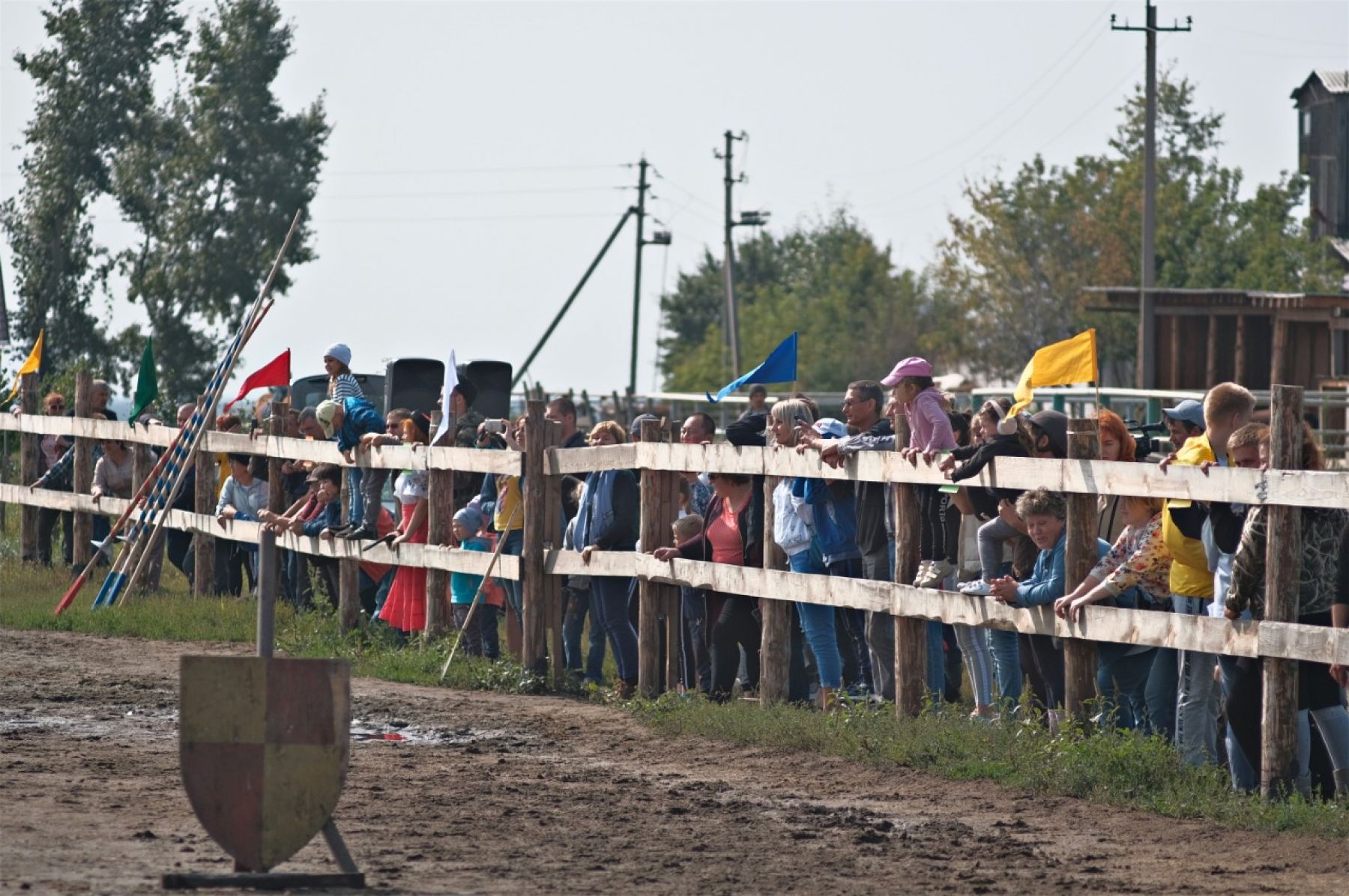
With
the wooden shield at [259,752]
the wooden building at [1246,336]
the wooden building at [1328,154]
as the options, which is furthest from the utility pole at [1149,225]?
the wooden shield at [259,752]

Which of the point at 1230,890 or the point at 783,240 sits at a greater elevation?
the point at 783,240

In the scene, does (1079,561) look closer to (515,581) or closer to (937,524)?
(937,524)

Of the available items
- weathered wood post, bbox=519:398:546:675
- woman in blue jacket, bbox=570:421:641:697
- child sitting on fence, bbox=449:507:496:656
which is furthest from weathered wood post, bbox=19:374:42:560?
woman in blue jacket, bbox=570:421:641:697

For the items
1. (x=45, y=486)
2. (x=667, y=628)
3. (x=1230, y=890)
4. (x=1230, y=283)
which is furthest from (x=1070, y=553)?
(x=1230, y=283)

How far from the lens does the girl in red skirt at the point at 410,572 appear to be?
1532 centimetres

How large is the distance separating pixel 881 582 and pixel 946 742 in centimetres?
111

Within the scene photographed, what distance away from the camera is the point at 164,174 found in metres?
47.3

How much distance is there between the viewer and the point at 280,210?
47.8 metres

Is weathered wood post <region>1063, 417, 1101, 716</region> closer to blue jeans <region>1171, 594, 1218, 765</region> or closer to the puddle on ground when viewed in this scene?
blue jeans <region>1171, 594, 1218, 765</region>

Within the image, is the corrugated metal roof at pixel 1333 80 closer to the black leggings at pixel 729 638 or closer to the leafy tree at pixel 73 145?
the leafy tree at pixel 73 145

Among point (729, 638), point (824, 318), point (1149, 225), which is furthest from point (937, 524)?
point (824, 318)

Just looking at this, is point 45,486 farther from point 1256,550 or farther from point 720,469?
point 1256,550

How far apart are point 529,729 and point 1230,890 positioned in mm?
5070

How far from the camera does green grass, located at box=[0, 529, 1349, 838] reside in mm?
9109
